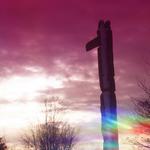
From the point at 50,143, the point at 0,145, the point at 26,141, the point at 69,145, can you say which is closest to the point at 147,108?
the point at 50,143

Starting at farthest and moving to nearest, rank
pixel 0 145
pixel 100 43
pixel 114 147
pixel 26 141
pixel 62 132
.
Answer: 1. pixel 0 145
2. pixel 26 141
3. pixel 62 132
4. pixel 100 43
5. pixel 114 147

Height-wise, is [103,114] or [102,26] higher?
[102,26]

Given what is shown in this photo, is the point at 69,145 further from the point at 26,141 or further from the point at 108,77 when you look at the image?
the point at 108,77

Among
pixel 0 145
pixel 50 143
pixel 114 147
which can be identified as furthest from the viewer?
pixel 0 145

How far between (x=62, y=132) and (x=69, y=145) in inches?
57.8

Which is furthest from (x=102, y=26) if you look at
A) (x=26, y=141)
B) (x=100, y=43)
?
(x=26, y=141)

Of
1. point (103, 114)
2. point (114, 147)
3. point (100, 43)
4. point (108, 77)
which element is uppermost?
point (100, 43)

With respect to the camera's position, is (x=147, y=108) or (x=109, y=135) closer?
(x=109, y=135)

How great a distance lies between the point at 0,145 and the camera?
64.6m

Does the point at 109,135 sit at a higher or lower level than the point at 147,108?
lower

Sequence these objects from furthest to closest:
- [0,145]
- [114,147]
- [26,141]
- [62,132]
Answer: [0,145]
[26,141]
[62,132]
[114,147]

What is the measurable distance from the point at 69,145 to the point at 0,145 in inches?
907

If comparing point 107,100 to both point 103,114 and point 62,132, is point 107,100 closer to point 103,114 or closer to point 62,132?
point 103,114

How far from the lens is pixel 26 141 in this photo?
49562 millimetres
